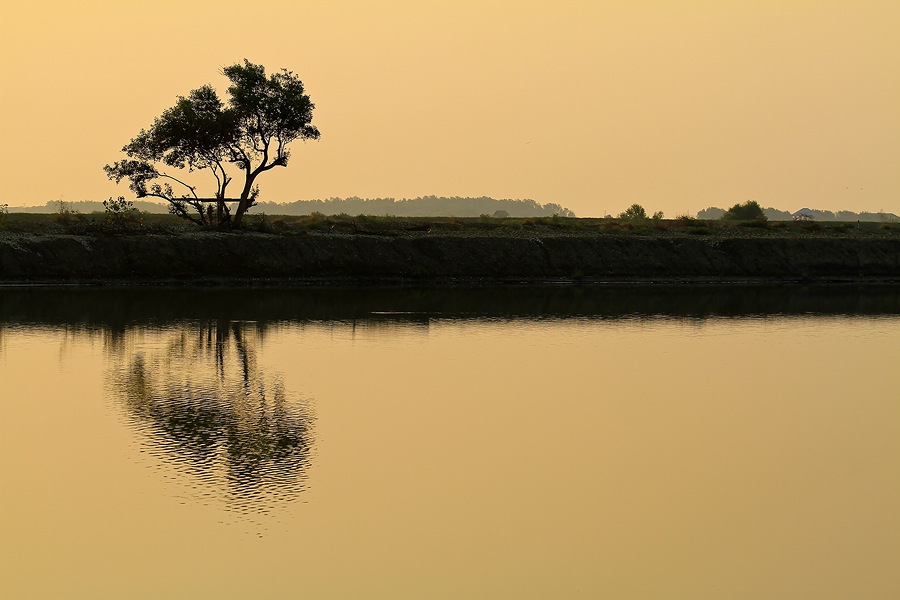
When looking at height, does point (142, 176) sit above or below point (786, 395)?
above

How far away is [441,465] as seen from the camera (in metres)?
18.9

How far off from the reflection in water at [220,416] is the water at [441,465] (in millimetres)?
82

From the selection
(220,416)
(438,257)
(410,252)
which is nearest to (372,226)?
(410,252)

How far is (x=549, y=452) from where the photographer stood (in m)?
20.0

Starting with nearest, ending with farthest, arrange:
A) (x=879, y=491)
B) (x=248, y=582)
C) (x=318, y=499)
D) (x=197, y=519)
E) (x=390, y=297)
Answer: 1. (x=248, y=582)
2. (x=197, y=519)
3. (x=318, y=499)
4. (x=879, y=491)
5. (x=390, y=297)

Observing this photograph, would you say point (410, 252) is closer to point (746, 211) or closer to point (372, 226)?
point (372, 226)

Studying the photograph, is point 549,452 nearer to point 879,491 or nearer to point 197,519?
point 879,491

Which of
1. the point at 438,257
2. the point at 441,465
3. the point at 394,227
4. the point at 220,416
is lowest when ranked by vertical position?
the point at 441,465

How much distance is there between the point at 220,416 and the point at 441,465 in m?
5.33

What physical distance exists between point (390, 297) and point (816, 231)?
53029 mm

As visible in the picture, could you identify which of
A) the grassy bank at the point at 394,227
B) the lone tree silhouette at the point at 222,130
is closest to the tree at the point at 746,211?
the grassy bank at the point at 394,227

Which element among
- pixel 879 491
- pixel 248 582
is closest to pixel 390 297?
pixel 879 491

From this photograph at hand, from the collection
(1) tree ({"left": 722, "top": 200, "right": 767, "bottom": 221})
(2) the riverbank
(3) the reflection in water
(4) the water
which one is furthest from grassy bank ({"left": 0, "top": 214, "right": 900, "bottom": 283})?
(1) tree ({"left": 722, "top": 200, "right": 767, "bottom": 221})

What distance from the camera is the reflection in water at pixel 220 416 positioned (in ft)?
57.6
